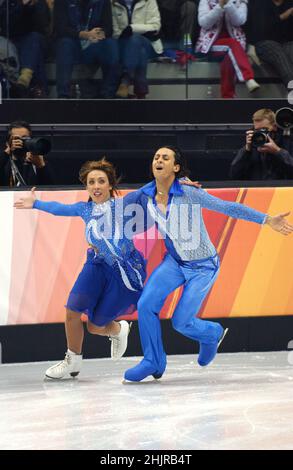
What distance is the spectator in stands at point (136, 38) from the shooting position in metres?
9.15

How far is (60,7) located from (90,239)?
2.33 meters

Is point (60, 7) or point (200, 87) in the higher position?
point (60, 7)

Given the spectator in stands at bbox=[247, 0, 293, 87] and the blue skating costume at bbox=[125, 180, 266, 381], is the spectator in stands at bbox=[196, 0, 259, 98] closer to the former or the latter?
the spectator in stands at bbox=[247, 0, 293, 87]

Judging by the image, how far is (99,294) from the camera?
7504 millimetres

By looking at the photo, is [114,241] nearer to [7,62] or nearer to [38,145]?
[38,145]

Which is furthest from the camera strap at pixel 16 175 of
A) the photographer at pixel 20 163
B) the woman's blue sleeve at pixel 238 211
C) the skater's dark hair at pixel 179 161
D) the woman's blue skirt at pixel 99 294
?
the woman's blue sleeve at pixel 238 211

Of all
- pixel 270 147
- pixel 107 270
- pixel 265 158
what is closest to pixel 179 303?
pixel 107 270

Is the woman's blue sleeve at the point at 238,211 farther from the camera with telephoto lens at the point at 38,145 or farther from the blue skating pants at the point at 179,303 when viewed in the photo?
the camera with telephoto lens at the point at 38,145

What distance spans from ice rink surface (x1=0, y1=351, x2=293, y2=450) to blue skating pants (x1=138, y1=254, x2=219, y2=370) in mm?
278

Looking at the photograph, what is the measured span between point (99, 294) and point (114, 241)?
352mm

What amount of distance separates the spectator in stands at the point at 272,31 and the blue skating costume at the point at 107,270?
253 cm
